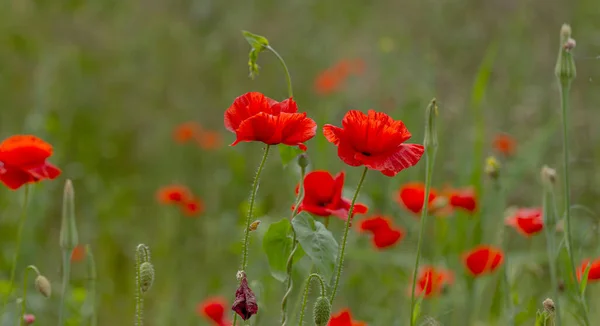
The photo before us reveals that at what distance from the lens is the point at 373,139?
1.12m

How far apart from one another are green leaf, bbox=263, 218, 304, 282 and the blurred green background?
101 cm

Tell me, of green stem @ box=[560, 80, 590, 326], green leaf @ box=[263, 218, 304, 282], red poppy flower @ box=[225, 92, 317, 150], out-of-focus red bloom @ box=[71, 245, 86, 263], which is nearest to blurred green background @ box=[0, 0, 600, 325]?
out-of-focus red bloom @ box=[71, 245, 86, 263]

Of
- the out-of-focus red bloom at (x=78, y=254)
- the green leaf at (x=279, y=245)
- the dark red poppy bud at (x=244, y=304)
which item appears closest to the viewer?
the dark red poppy bud at (x=244, y=304)

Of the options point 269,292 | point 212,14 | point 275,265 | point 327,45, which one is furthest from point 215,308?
point 327,45

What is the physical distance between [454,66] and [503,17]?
1.72 feet

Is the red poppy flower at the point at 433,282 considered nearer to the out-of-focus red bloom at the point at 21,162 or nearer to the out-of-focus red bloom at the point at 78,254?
the out-of-focus red bloom at the point at 21,162

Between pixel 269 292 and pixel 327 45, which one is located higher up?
pixel 327 45

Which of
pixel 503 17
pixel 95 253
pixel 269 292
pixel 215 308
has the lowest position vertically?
pixel 215 308

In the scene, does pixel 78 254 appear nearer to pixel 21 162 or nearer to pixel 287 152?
pixel 21 162

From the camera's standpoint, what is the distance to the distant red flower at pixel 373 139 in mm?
1123

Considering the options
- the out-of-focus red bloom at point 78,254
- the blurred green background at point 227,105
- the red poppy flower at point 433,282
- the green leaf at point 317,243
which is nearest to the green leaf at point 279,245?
the green leaf at point 317,243

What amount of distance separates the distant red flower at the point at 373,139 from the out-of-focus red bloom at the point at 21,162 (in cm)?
51

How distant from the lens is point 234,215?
10.5ft

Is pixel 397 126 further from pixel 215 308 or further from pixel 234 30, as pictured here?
pixel 234 30
